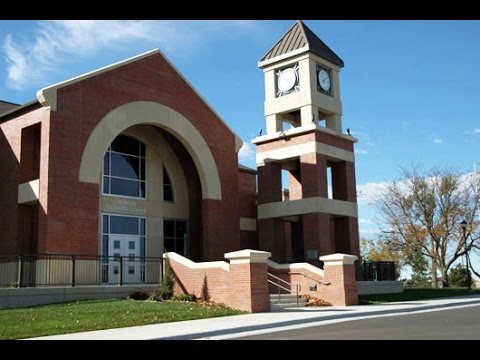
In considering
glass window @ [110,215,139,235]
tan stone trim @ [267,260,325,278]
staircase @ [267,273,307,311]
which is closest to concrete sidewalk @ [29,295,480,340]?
staircase @ [267,273,307,311]

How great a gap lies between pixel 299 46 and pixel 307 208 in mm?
9600

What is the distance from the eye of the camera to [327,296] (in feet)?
83.5

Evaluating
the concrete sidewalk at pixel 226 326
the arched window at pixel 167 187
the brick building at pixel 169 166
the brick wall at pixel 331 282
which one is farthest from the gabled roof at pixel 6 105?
the concrete sidewalk at pixel 226 326

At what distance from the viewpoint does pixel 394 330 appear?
14320 millimetres

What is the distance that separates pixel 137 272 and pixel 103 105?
797cm

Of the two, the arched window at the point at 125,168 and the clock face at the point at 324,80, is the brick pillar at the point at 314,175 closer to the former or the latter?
the clock face at the point at 324,80

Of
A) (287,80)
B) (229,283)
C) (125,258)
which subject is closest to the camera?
(229,283)

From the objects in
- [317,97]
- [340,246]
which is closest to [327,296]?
[340,246]

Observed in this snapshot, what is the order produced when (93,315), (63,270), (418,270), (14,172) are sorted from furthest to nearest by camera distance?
Answer: 1. (418,270)
2. (14,172)
3. (63,270)
4. (93,315)

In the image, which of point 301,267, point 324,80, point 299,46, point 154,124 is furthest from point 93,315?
point 324,80

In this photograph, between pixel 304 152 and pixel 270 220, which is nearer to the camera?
pixel 304 152

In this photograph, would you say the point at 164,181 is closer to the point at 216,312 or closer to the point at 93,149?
the point at 93,149

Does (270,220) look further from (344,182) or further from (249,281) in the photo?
(249,281)

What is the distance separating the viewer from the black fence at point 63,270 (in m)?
23.0
